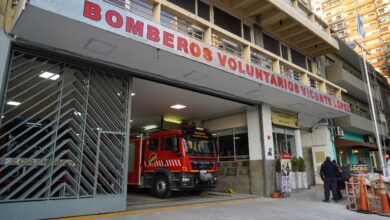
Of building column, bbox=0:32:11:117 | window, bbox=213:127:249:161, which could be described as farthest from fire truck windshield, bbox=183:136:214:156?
building column, bbox=0:32:11:117

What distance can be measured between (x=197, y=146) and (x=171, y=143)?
1.08m

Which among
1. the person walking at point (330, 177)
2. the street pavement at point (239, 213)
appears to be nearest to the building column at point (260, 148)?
the person walking at point (330, 177)

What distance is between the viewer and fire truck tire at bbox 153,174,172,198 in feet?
34.4

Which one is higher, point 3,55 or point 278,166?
point 3,55

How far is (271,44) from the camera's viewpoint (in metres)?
14.6

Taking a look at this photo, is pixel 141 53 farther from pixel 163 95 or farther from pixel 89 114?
pixel 163 95

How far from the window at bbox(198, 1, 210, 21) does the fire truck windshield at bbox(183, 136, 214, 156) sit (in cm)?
516

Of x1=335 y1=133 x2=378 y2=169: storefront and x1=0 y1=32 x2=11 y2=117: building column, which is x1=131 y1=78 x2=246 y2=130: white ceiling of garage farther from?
x1=335 y1=133 x2=378 y2=169: storefront

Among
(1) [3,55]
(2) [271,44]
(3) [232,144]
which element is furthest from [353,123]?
(1) [3,55]

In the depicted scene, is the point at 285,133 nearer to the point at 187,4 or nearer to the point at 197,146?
the point at 197,146

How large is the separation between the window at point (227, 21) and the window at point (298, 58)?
480 centimetres

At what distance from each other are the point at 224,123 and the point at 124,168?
780cm

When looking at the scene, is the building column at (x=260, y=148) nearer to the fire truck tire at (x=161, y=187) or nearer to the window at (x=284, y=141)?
the window at (x=284, y=141)

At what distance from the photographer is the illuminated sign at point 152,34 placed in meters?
5.58
